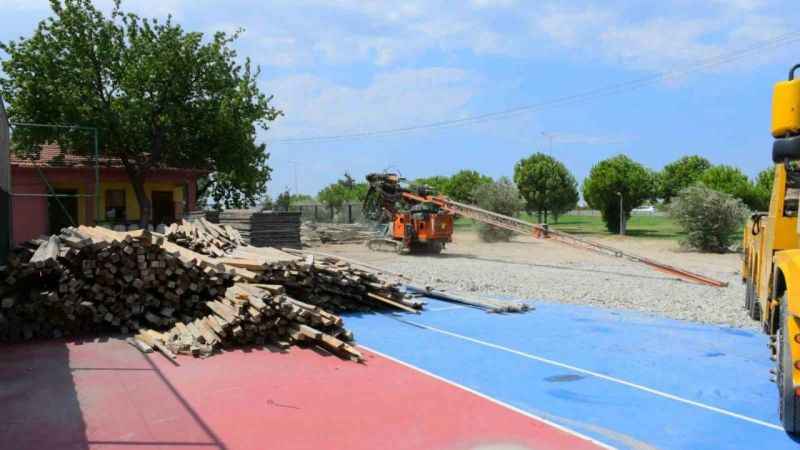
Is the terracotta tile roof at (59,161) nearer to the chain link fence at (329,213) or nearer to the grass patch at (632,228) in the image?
the chain link fence at (329,213)

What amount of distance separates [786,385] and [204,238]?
35.9 ft

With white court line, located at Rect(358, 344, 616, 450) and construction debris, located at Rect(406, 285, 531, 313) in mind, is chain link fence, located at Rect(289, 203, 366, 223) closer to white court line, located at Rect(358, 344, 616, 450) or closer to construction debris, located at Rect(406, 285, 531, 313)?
construction debris, located at Rect(406, 285, 531, 313)

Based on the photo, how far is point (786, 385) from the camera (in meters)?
5.99

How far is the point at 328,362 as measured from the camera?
361 inches

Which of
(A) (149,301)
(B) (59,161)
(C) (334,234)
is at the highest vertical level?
(B) (59,161)

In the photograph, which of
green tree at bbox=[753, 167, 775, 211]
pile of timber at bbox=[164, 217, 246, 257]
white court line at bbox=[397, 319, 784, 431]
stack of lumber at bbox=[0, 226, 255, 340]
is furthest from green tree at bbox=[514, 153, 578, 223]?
stack of lumber at bbox=[0, 226, 255, 340]

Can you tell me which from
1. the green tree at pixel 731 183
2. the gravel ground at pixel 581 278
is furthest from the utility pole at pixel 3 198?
the green tree at pixel 731 183

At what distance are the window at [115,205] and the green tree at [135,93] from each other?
56.1 inches

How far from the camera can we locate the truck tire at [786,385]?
5930 mm

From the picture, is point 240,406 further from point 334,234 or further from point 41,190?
point 334,234

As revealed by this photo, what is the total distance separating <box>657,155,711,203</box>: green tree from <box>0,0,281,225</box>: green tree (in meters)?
41.9

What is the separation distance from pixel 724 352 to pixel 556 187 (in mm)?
43883

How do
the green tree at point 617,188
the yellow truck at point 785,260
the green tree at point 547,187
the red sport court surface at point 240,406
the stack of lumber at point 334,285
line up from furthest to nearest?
the green tree at point 547,187 → the green tree at point 617,188 → the stack of lumber at point 334,285 → the red sport court surface at point 240,406 → the yellow truck at point 785,260

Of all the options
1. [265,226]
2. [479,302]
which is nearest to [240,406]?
[479,302]
